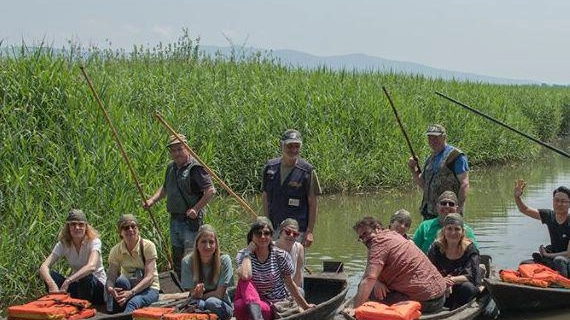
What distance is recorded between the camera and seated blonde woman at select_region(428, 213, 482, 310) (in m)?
7.49

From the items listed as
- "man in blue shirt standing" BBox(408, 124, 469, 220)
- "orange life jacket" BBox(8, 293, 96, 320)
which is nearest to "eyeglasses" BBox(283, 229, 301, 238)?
"orange life jacket" BBox(8, 293, 96, 320)

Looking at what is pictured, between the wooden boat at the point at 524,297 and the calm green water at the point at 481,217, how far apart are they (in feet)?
0.38

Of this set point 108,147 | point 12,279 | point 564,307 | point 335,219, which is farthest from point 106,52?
point 564,307

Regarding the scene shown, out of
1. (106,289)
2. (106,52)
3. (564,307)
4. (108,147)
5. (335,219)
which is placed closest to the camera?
(106,289)

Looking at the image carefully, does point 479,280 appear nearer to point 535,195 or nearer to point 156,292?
point 156,292

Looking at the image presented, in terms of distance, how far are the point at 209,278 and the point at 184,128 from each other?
6.38 meters

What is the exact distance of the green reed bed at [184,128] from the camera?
909cm

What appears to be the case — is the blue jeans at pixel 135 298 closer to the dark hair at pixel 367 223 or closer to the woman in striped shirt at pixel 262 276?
the woman in striped shirt at pixel 262 276

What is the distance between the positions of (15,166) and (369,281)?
4.52m

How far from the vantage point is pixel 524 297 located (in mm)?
7867

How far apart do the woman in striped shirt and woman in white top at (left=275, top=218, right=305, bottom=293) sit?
0.56 ft

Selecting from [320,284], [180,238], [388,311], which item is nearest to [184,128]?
[180,238]

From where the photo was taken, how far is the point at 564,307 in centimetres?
806

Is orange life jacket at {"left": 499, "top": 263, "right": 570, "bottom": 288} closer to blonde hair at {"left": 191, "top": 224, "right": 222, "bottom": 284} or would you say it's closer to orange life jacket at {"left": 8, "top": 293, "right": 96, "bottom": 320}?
blonde hair at {"left": 191, "top": 224, "right": 222, "bottom": 284}
